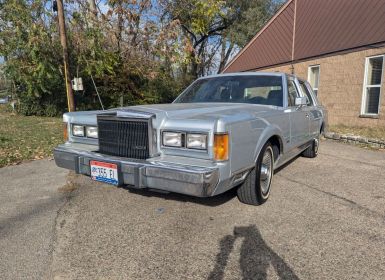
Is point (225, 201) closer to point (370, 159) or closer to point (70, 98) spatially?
point (370, 159)

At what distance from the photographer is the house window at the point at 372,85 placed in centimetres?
992

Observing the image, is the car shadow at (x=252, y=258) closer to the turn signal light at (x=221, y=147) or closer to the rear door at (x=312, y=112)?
the turn signal light at (x=221, y=147)

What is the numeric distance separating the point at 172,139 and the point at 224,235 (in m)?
1.08

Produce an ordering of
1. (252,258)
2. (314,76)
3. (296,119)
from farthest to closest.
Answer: (314,76) → (296,119) → (252,258)

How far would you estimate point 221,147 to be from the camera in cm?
287

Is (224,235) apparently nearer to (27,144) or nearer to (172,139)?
(172,139)

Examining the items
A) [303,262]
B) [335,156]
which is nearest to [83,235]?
[303,262]

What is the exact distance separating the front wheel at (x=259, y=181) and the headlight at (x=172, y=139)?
922 millimetres

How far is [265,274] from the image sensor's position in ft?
7.96

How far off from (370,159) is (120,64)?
12.6 metres

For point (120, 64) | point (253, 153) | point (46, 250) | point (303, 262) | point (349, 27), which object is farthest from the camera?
point (120, 64)

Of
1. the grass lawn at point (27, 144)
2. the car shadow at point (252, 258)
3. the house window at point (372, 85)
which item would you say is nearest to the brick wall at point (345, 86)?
the house window at point (372, 85)

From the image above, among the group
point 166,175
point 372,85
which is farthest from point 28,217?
point 372,85

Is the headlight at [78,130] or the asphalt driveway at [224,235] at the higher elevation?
the headlight at [78,130]
